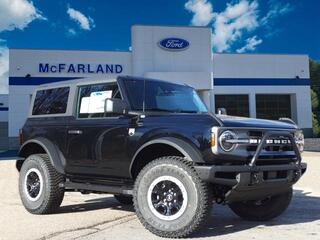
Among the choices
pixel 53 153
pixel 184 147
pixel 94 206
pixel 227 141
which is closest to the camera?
pixel 227 141

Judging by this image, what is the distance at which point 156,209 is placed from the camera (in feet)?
19.4

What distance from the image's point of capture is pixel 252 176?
221 inches

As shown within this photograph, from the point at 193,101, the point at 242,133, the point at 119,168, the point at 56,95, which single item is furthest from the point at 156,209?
the point at 56,95

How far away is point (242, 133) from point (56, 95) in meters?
3.45

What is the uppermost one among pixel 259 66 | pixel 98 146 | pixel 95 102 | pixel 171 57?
pixel 171 57

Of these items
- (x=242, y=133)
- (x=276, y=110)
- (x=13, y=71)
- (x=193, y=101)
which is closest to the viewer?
(x=242, y=133)

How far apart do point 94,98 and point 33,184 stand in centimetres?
192

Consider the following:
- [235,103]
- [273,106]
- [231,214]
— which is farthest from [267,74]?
[231,214]

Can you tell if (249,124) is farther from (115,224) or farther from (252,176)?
(115,224)

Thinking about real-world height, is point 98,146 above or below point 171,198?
above

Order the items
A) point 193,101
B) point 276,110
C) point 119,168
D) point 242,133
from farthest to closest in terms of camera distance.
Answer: point 276,110 → point 193,101 → point 119,168 → point 242,133

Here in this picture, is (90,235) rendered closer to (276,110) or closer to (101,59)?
(101,59)

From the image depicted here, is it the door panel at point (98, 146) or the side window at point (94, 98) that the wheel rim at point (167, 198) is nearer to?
the door panel at point (98, 146)

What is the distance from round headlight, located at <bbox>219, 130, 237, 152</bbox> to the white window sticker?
6.60ft
